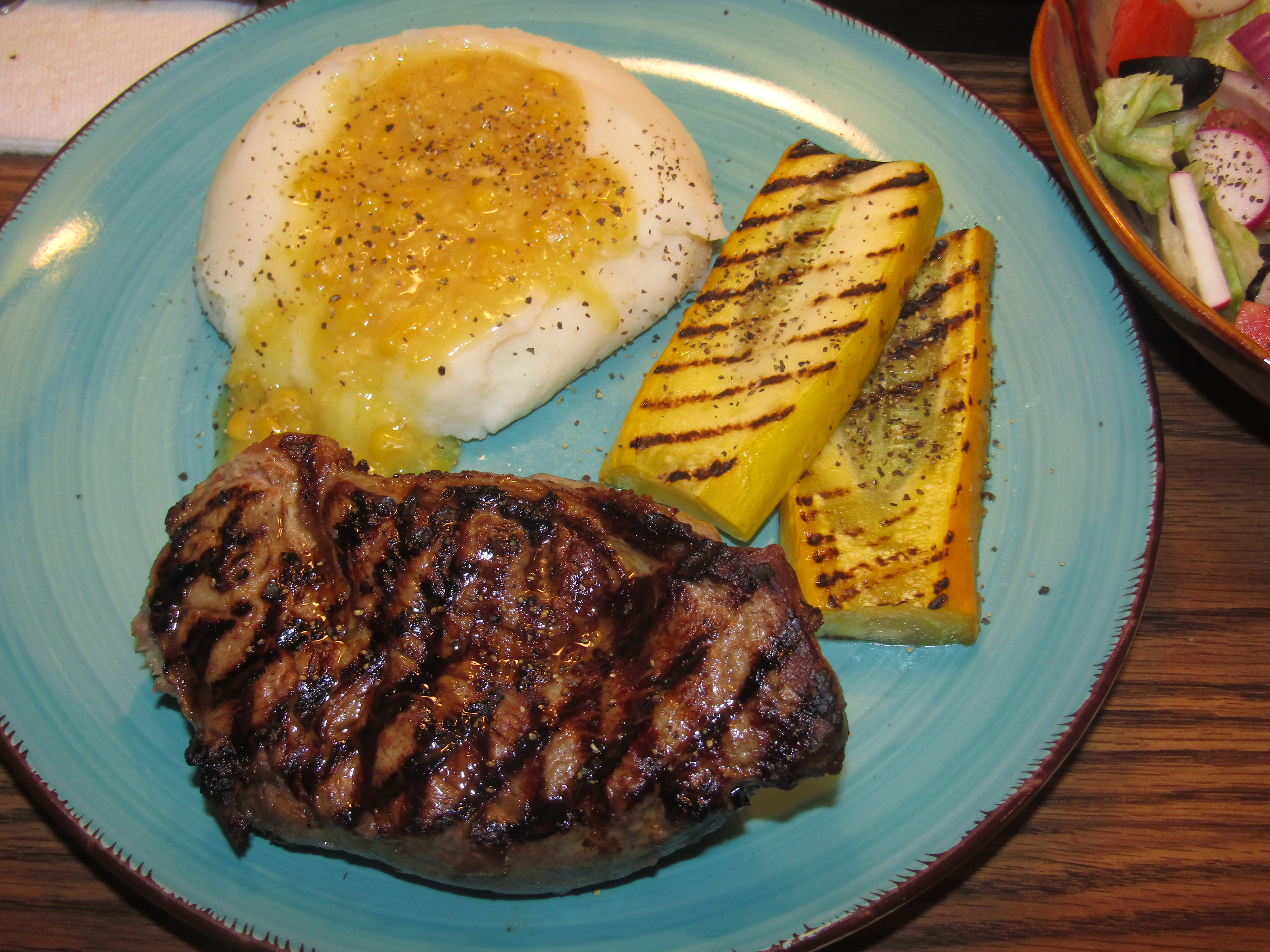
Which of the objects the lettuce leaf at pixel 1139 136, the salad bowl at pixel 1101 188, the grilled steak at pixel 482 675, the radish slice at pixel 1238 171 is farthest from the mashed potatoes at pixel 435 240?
the radish slice at pixel 1238 171

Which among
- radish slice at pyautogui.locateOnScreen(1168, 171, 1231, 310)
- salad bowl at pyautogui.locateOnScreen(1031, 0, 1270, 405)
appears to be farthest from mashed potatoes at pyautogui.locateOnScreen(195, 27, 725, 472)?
radish slice at pyautogui.locateOnScreen(1168, 171, 1231, 310)

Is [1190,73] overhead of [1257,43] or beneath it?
beneath

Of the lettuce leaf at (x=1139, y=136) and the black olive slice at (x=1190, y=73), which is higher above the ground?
the black olive slice at (x=1190, y=73)

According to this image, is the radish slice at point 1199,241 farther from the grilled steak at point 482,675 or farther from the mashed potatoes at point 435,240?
the grilled steak at point 482,675

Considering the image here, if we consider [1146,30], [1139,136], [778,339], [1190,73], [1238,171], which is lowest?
[778,339]

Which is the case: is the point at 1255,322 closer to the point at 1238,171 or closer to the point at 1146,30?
the point at 1238,171

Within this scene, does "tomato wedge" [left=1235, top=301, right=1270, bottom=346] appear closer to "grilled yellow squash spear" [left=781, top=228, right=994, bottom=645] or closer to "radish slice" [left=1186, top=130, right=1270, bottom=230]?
"radish slice" [left=1186, top=130, right=1270, bottom=230]

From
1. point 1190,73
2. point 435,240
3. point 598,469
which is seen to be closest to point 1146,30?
point 1190,73
